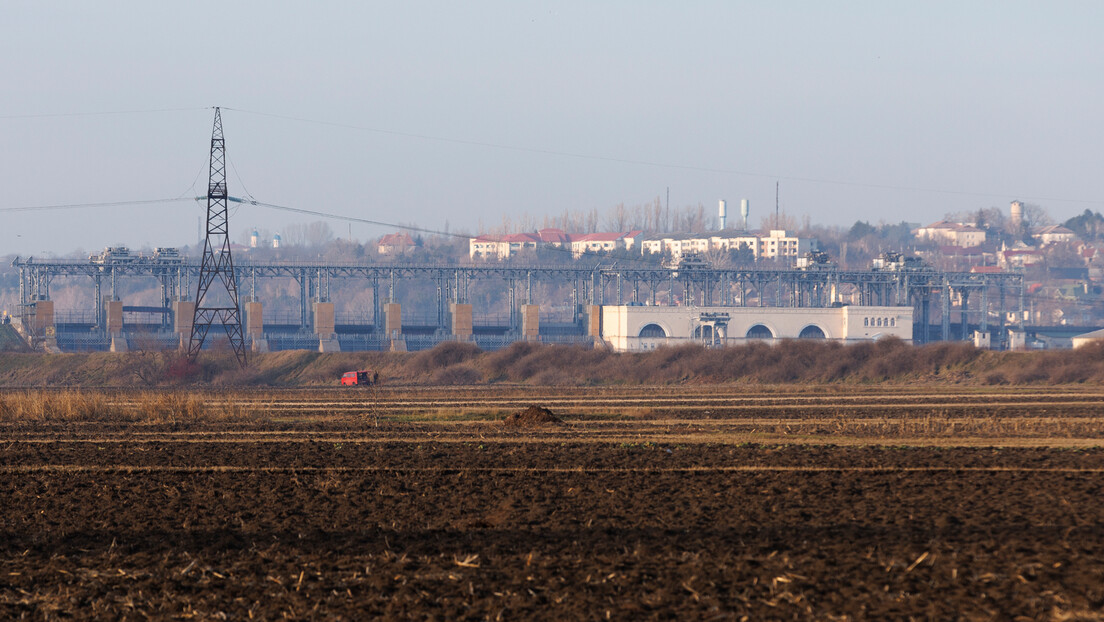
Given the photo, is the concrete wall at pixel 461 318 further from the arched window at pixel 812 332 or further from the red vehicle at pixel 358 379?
the red vehicle at pixel 358 379

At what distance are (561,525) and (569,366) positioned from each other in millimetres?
61310

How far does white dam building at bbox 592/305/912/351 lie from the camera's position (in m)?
120

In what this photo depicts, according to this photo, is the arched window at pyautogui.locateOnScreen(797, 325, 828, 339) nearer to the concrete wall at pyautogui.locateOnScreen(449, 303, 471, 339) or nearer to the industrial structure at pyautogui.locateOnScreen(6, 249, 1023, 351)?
the industrial structure at pyautogui.locateOnScreen(6, 249, 1023, 351)

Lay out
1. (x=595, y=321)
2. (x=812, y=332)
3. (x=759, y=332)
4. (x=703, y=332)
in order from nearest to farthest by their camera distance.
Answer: (x=703, y=332) < (x=759, y=332) < (x=812, y=332) < (x=595, y=321)

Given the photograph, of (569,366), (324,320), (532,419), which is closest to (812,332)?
(324,320)

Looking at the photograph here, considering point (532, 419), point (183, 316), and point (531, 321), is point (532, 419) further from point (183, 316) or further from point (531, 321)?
point (531, 321)

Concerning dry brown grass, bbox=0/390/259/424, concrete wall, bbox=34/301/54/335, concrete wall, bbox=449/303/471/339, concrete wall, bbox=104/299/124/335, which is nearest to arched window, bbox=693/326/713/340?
concrete wall, bbox=449/303/471/339

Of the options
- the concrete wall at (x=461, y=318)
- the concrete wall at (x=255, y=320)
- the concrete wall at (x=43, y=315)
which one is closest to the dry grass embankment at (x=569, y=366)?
the concrete wall at (x=43, y=315)

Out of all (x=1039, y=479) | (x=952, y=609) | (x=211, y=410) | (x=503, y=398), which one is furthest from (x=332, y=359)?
(x=952, y=609)

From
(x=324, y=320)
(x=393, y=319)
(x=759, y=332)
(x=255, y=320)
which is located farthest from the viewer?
(x=393, y=319)

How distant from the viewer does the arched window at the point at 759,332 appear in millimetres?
124000

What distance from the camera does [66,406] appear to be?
40.1 metres

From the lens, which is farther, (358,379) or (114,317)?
(114,317)

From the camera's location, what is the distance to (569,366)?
7719 centimetres
